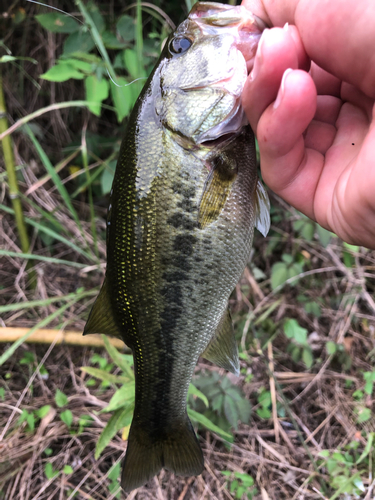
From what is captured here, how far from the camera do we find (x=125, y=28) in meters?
1.97

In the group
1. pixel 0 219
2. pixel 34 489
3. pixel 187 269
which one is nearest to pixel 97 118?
pixel 0 219

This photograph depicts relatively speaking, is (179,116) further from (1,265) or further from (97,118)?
(1,265)

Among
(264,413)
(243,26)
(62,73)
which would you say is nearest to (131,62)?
(62,73)

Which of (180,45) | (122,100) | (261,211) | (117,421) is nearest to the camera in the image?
(180,45)

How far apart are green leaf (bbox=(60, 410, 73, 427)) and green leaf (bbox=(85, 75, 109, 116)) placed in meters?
1.83

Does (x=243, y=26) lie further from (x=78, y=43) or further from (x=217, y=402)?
(x=217, y=402)

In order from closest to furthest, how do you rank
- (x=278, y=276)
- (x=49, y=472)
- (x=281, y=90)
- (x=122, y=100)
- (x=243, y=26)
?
(x=281, y=90) < (x=243, y=26) < (x=122, y=100) < (x=49, y=472) < (x=278, y=276)

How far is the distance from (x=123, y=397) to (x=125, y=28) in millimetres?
2055

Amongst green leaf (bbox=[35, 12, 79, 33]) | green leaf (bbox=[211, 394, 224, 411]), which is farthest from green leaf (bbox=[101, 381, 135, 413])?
green leaf (bbox=[35, 12, 79, 33])

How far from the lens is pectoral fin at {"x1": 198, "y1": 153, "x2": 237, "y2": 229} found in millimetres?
1084

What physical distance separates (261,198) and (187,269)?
0.40 metres

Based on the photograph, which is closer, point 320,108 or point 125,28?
point 320,108

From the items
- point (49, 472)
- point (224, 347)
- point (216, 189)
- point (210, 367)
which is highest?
point (216, 189)

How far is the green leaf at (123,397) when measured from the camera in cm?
146
